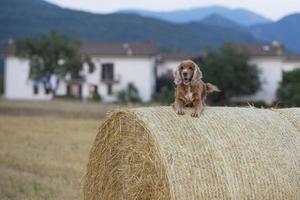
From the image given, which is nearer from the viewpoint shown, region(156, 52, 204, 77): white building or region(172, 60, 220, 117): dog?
region(172, 60, 220, 117): dog

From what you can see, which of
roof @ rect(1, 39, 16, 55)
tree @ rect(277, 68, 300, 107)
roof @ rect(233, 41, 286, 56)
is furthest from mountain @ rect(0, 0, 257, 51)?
tree @ rect(277, 68, 300, 107)

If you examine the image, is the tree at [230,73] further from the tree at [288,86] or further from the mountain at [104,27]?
the mountain at [104,27]

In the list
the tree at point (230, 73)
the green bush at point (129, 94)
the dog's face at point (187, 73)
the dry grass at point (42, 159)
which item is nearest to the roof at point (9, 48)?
the green bush at point (129, 94)

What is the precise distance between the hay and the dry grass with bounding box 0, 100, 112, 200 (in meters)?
1.32

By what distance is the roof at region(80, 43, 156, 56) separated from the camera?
56.1 meters

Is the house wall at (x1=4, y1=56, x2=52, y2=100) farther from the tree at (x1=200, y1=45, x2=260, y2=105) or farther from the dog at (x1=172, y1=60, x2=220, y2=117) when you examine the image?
the dog at (x1=172, y1=60, x2=220, y2=117)

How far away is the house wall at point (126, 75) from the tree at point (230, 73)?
7.06 metres

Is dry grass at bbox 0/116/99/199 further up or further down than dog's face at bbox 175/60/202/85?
further down

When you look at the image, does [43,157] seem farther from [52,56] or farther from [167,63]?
[167,63]

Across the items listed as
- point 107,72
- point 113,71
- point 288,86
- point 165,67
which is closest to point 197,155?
point 288,86

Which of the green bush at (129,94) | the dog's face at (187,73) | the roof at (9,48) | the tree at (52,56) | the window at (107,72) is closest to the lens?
the dog's face at (187,73)

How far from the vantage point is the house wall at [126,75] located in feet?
185

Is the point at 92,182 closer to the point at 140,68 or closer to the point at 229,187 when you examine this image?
the point at 229,187

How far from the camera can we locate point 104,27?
8656 cm
